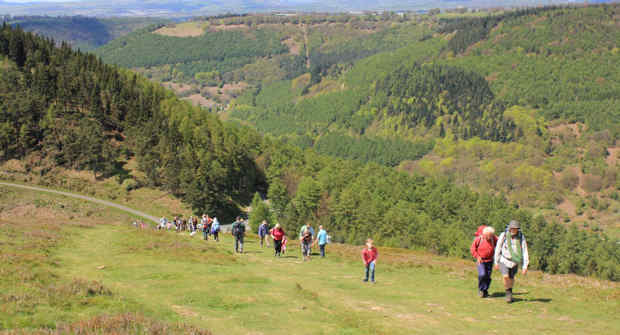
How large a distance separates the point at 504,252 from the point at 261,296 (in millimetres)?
10673

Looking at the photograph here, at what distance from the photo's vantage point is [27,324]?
50.8ft

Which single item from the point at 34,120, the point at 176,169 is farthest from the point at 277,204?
the point at 34,120

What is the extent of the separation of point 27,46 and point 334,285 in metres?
178

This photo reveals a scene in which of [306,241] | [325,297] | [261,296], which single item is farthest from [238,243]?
[261,296]

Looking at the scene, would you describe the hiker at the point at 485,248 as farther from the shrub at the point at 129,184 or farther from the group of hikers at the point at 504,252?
the shrub at the point at 129,184

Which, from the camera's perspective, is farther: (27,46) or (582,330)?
(27,46)

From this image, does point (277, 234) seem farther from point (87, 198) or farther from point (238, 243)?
point (87, 198)

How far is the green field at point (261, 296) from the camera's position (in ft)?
58.9

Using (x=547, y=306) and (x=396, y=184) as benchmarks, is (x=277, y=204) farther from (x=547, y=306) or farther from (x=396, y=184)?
(x=547, y=306)

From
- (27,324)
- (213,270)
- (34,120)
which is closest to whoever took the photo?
(27,324)

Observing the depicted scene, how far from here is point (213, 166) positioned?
12175 centimetres

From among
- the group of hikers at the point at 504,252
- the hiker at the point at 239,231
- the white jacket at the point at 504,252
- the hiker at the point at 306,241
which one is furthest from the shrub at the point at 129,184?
the white jacket at the point at 504,252

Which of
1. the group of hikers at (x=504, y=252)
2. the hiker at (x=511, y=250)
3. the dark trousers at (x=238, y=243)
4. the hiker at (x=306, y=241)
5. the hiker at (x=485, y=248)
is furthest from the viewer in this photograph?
the dark trousers at (x=238, y=243)

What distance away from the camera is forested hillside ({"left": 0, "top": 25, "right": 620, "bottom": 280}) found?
388 feet
